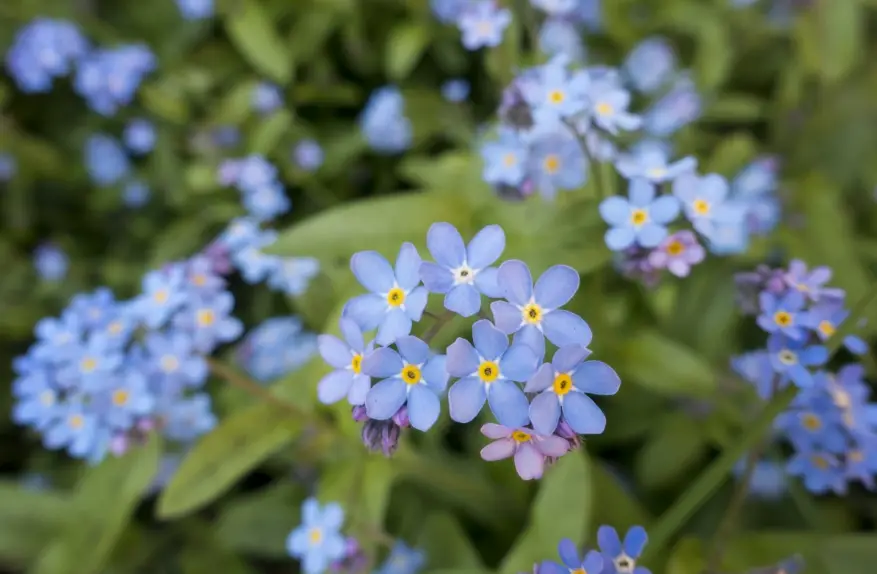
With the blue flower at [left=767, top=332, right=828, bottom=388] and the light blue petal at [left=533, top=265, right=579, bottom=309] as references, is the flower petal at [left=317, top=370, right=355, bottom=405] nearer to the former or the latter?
the light blue petal at [left=533, top=265, right=579, bottom=309]

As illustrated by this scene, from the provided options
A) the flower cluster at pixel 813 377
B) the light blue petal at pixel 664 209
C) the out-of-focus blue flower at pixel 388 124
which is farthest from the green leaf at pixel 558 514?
the out-of-focus blue flower at pixel 388 124

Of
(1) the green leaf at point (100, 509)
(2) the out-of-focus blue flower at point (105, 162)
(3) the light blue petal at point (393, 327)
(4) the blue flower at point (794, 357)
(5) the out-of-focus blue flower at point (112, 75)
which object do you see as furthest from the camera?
(2) the out-of-focus blue flower at point (105, 162)

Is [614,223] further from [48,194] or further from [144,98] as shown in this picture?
[48,194]

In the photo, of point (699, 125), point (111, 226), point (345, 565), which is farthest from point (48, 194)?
point (699, 125)

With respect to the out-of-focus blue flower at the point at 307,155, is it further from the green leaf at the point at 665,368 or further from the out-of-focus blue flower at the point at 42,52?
the green leaf at the point at 665,368

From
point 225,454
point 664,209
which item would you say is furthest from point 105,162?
point 664,209

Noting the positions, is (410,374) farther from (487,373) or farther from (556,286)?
(556,286)
